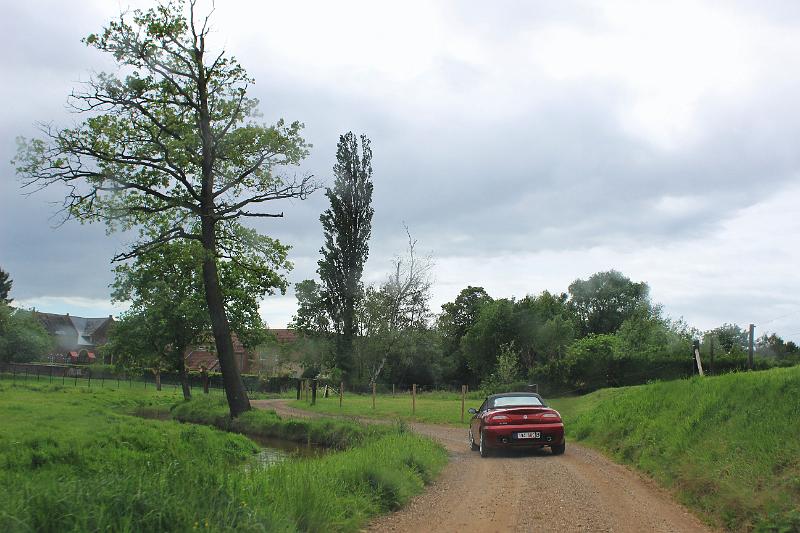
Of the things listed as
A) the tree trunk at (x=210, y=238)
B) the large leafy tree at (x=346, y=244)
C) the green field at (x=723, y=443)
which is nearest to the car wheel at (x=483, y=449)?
the green field at (x=723, y=443)

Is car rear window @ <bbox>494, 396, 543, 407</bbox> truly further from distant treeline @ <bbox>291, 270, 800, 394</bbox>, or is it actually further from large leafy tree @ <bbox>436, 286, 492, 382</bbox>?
large leafy tree @ <bbox>436, 286, 492, 382</bbox>

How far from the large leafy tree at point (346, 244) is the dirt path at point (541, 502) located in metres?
42.7

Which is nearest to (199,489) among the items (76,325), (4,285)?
(4,285)

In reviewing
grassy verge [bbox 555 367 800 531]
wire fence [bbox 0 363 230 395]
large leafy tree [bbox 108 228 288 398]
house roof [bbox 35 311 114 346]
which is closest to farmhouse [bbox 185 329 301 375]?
wire fence [bbox 0 363 230 395]

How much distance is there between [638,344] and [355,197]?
87.5ft

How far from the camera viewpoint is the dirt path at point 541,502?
743cm

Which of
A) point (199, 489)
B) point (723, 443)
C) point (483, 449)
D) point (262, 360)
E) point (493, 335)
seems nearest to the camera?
point (199, 489)

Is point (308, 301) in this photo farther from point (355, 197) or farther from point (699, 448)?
point (699, 448)

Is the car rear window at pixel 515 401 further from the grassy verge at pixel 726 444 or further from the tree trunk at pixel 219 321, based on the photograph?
the tree trunk at pixel 219 321

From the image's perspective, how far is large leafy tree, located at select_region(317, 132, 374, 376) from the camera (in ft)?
182

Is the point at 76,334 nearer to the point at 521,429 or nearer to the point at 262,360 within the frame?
the point at 262,360

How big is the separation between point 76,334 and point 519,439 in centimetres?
12038

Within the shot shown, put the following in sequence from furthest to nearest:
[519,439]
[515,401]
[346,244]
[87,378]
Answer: [87,378]
[346,244]
[515,401]
[519,439]

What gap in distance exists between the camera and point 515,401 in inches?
613
